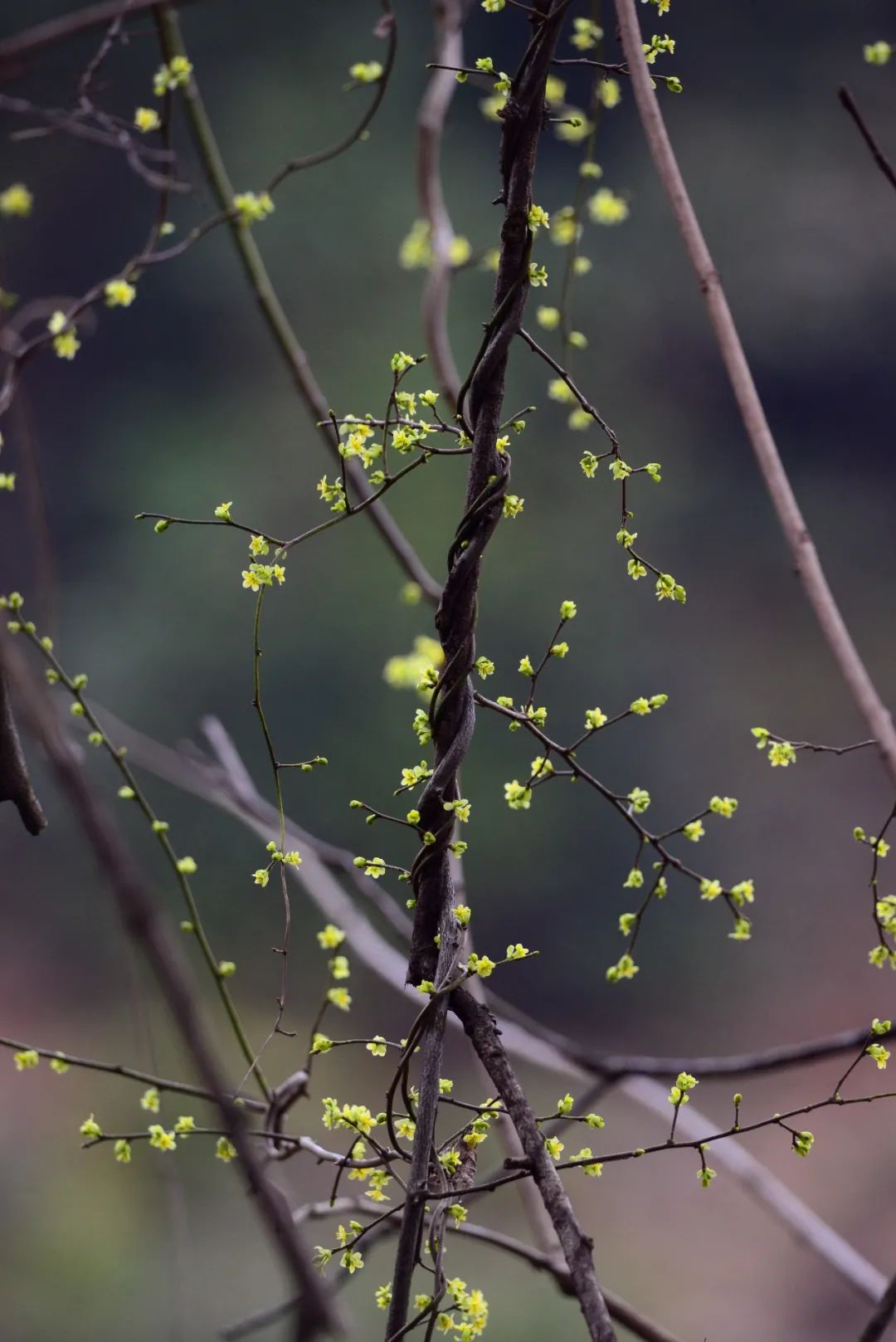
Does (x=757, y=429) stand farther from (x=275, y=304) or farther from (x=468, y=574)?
(x=275, y=304)

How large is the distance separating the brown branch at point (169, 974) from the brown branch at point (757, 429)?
5.6 inches

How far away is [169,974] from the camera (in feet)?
0.54

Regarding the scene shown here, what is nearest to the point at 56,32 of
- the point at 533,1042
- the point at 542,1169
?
the point at 542,1169

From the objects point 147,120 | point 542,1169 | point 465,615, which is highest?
point 147,120

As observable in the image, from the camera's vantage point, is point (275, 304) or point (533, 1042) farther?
point (533, 1042)

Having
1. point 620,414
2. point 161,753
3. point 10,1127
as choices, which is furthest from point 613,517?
point 161,753

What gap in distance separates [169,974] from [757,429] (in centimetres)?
17

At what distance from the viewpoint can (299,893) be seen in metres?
2.19

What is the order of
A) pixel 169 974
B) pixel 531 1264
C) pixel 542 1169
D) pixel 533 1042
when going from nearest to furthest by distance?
pixel 169 974, pixel 542 1169, pixel 531 1264, pixel 533 1042

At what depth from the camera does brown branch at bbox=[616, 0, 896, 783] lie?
241 mm

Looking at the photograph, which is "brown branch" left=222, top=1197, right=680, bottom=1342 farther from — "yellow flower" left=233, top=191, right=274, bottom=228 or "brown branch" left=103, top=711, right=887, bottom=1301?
"yellow flower" left=233, top=191, right=274, bottom=228

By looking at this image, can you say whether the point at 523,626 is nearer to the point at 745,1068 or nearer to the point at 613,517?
the point at 613,517

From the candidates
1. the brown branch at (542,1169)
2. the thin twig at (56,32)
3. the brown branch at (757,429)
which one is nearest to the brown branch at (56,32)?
the thin twig at (56,32)

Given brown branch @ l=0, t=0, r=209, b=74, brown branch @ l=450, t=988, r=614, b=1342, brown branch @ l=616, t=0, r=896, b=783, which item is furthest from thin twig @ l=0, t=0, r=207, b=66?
brown branch @ l=450, t=988, r=614, b=1342
